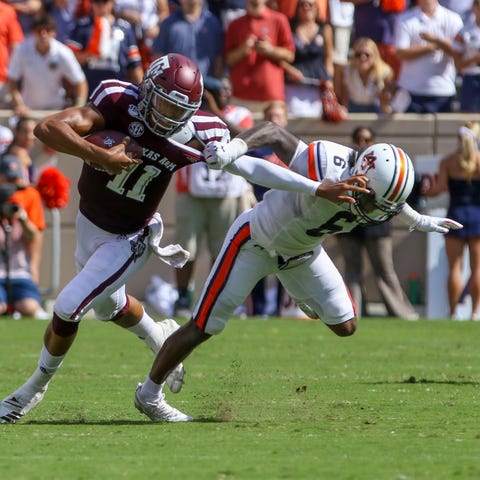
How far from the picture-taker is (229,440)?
5.97m

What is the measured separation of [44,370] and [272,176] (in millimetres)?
1595

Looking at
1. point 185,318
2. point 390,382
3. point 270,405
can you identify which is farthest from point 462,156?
point 270,405

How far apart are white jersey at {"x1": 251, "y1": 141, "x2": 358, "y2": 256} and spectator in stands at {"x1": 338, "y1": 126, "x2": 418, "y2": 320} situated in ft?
21.4

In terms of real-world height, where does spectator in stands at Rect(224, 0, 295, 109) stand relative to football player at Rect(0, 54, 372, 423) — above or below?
below

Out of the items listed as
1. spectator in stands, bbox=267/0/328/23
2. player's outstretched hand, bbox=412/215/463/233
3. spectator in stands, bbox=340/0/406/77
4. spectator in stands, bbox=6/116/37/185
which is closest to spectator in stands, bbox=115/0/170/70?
spectator in stands, bbox=267/0/328/23

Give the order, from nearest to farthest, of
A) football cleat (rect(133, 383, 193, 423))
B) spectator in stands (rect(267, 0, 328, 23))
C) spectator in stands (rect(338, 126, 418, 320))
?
football cleat (rect(133, 383, 193, 423)) < spectator in stands (rect(338, 126, 418, 320)) < spectator in stands (rect(267, 0, 328, 23))

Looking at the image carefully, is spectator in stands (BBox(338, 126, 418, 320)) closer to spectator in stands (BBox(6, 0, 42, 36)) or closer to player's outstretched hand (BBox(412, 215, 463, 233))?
spectator in stands (BBox(6, 0, 42, 36))

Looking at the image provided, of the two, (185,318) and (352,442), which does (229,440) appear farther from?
(185,318)

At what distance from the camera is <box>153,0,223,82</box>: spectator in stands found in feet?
44.9

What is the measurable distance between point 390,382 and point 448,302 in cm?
534

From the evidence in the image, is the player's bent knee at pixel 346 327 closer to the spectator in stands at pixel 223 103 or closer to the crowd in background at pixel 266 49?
the spectator in stands at pixel 223 103

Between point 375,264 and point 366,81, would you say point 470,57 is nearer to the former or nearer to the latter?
point 366,81

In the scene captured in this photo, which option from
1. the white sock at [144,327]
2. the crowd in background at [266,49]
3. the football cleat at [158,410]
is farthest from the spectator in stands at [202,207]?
the football cleat at [158,410]

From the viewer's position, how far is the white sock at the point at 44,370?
6.67m
